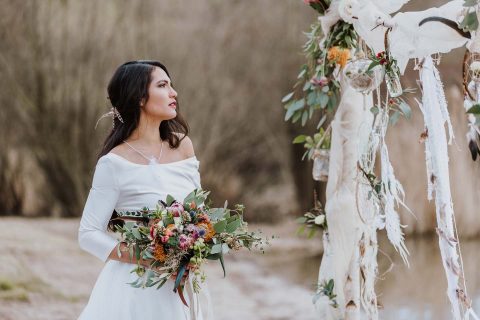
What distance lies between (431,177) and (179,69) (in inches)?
204

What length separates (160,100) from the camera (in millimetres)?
1844

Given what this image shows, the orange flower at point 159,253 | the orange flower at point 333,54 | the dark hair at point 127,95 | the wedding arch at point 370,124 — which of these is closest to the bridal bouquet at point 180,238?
the orange flower at point 159,253

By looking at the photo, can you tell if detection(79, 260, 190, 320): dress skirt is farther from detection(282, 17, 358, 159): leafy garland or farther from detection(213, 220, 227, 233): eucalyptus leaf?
detection(282, 17, 358, 159): leafy garland

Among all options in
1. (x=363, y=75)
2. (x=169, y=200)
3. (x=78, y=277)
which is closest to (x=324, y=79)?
(x=363, y=75)

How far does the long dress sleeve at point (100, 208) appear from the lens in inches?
69.1

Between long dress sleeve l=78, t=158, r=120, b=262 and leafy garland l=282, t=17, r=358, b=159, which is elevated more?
leafy garland l=282, t=17, r=358, b=159

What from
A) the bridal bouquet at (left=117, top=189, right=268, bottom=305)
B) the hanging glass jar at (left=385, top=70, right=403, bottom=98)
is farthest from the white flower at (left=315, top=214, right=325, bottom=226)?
the bridal bouquet at (left=117, top=189, right=268, bottom=305)

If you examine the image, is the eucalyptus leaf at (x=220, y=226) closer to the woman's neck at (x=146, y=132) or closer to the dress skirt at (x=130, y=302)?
the dress skirt at (x=130, y=302)

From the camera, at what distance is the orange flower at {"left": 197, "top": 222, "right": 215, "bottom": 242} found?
1.68 m

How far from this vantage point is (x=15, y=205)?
6.42m

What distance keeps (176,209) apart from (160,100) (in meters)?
0.32

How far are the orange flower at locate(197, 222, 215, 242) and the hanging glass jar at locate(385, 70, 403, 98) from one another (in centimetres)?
66

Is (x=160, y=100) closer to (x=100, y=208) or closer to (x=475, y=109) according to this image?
(x=100, y=208)

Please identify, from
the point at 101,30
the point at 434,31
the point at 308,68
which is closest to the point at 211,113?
the point at 101,30
